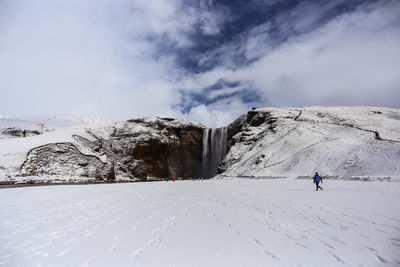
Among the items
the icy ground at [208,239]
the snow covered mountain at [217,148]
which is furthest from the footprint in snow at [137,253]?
the snow covered mountain at [217,148]

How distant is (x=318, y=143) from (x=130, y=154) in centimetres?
4493

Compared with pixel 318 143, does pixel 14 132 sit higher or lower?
higher

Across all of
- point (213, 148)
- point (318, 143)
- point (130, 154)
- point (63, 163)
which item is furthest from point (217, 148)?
point (63, 163)

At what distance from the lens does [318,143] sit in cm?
3459

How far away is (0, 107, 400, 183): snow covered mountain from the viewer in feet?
94.6

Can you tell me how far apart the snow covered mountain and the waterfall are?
1.02 feet

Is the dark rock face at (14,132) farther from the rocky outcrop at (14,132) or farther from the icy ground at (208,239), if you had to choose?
the icy ground at (208,239)

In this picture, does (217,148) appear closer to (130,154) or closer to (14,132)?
(130,154)

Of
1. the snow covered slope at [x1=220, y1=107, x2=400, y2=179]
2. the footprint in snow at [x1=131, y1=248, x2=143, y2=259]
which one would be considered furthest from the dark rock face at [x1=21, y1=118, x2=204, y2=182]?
the footprint in snow at [x1=131, y1=248, x2=143, y2=259]

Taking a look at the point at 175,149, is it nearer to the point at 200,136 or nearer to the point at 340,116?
the point at 200,136

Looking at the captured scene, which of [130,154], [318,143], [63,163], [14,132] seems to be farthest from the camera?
[14,132]

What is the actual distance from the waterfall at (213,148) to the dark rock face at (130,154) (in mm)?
2473

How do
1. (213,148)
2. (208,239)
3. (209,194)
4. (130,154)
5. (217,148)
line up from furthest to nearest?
(213,148) → (217,148) → (130,154) → (209,194) → (208,239)

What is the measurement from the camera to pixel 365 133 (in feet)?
109
